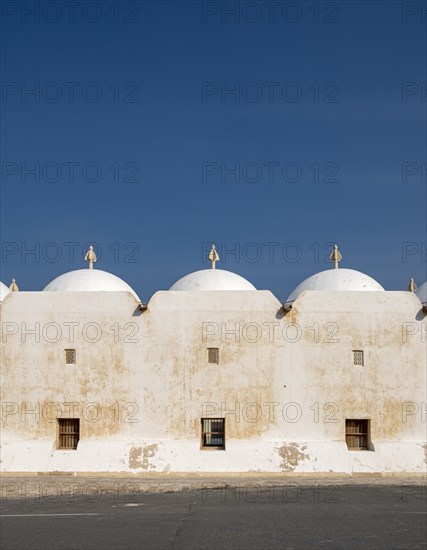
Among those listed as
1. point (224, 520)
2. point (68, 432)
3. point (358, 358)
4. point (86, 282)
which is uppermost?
point (86, 282)

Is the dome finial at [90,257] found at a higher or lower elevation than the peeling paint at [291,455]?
higher

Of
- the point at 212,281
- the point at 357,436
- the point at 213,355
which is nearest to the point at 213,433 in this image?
the point at 213,355

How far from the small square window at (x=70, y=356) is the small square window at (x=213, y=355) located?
3452 mm

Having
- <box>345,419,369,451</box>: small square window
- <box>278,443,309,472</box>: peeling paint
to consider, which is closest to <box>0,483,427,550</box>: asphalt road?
<box>278,443,309,472</box>: peeling paint

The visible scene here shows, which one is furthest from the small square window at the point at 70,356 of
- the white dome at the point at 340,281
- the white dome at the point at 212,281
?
the white dome at the point at 340,281

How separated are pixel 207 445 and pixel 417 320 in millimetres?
6228

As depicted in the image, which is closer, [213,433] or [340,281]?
[213,433]

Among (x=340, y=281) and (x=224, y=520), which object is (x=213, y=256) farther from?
(x=224, y=520)

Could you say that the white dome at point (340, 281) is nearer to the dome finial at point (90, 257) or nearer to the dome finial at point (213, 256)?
the dome finial at point (213, 256)

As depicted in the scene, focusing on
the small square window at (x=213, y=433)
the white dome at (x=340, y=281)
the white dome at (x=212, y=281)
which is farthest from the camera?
the white dome at (x=340, y=281)

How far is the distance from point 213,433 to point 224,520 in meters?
5.82

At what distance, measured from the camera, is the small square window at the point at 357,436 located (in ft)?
53.3

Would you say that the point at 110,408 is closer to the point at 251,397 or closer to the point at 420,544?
the point at 251,397

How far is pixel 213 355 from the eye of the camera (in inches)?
650
